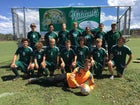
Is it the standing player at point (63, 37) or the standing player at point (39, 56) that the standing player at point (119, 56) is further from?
the standing player at point (39, 56)

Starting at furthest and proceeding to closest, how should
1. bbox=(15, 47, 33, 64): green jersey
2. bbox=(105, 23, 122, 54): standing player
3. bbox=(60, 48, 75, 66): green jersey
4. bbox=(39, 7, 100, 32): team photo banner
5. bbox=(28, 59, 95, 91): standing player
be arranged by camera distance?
bbox=(39, 7, 100, 32): team photo banner < bbox=(105, 23, 122, 54): standing player < bbox=(15, 47, 33, 64): green jersey < bbox=(60, 48, 75, 66): green jersey < bbox=(28, 59, 95, 91): standing player

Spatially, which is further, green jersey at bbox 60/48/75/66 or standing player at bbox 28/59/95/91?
green jersey at bbox 60/48/75/66

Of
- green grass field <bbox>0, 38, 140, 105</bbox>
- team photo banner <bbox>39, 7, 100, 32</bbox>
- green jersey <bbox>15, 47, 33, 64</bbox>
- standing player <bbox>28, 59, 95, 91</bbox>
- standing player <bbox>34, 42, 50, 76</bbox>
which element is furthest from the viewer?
team photo banner <bbox>39, 7, 100, 32</bbox>

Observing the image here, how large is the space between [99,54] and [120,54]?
2.54ft

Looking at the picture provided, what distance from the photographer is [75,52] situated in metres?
10.4

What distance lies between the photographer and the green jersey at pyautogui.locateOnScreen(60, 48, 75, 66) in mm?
10273

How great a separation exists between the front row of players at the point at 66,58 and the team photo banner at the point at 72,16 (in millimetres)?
2937

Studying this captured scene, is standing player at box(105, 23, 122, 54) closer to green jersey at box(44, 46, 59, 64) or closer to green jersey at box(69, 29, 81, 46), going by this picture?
green jersey at box(69, 29, 81, 46)

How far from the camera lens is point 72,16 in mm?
13039

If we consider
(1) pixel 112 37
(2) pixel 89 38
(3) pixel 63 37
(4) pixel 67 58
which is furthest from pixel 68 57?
(1) pixel 112 37

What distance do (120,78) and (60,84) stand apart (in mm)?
→ 2311

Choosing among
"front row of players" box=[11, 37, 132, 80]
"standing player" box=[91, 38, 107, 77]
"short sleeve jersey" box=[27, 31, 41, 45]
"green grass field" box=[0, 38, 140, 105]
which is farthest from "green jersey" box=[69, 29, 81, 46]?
"green grass field" box=[0, 38, 140, 105]

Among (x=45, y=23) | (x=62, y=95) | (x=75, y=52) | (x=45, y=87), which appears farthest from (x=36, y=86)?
(x=45, y=23)

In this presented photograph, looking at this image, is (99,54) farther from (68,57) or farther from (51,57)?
(51,57)
